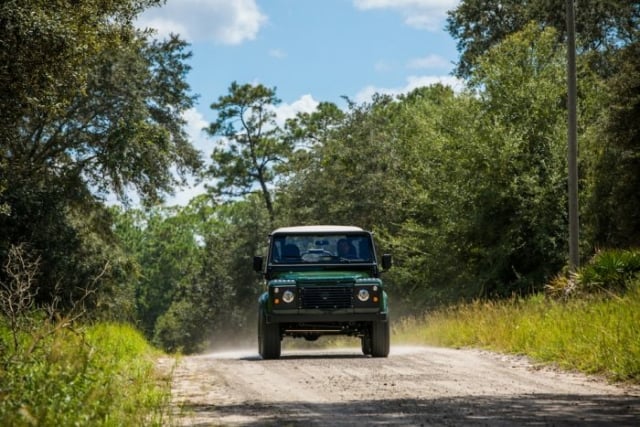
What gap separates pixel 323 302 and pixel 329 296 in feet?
0.46

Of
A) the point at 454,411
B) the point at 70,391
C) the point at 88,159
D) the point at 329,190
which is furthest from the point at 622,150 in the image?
the point at 70,391

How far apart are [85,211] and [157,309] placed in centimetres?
8341

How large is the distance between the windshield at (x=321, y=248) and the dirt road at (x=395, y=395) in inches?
119

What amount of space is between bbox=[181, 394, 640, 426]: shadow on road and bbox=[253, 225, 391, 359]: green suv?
23.1 feet

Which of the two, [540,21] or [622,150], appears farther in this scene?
[540,21]

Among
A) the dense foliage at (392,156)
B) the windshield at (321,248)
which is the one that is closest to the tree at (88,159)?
the dense foliage at (392,156)

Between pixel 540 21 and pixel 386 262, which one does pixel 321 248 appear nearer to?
pixel 386 262

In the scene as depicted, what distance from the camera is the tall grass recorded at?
14.1 meters

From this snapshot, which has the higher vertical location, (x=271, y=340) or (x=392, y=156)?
(x=392, y=156)

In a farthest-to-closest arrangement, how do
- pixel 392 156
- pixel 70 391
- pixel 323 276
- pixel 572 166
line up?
pixel 392 156 < pixel 572 166 < pixel 323 276 < pixel 70 391

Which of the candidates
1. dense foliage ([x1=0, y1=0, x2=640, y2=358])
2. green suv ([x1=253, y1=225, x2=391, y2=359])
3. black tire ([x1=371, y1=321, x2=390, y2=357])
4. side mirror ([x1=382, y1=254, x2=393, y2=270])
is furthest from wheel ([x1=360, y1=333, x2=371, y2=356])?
dense foliage ([x1=0, y1=0, x2=640, y2=358])

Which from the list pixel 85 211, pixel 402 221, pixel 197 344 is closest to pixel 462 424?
pixel 85 211

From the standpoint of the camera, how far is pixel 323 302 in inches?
720

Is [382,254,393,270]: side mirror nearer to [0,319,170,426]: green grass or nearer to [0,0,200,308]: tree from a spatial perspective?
[0,319,170,426]: green grass
